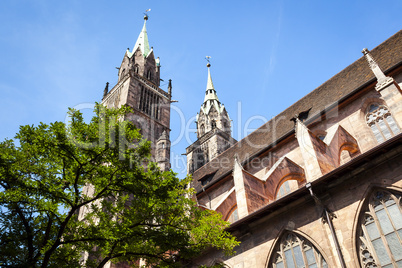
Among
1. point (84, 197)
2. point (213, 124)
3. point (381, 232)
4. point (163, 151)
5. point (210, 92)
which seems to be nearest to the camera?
point (381, 232)

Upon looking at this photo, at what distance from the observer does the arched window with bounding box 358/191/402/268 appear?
8.17 m

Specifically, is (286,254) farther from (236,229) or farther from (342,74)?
(342,74)

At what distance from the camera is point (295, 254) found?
1000 centimetres

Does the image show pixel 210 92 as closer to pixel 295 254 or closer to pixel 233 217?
pixel 233 217

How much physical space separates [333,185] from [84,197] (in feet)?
23.3

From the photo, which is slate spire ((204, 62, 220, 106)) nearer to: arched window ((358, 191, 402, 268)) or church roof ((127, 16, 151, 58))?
church roof ((127, 16, 151, 58))

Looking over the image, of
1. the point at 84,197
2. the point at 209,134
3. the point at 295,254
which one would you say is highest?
the point at 209,134

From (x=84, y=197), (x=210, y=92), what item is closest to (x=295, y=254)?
(x=84, y=197)

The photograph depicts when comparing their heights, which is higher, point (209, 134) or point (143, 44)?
point (143, 44)

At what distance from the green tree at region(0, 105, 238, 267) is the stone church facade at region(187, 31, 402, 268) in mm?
1973

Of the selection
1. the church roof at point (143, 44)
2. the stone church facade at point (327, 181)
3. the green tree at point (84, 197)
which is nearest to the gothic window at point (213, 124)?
the church roof at point (143, 44)

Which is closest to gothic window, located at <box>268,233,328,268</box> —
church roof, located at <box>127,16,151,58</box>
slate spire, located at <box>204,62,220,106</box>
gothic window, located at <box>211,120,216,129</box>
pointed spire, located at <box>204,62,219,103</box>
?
church roof, located at <box>127,16,151,58</box>

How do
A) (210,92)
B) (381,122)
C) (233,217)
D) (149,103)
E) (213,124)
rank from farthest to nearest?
1. (210,92)
2. (213,124)
3. (149,103)
4. (233,217)
5. (381,122)

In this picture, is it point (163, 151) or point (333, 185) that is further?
point (163, 151)
